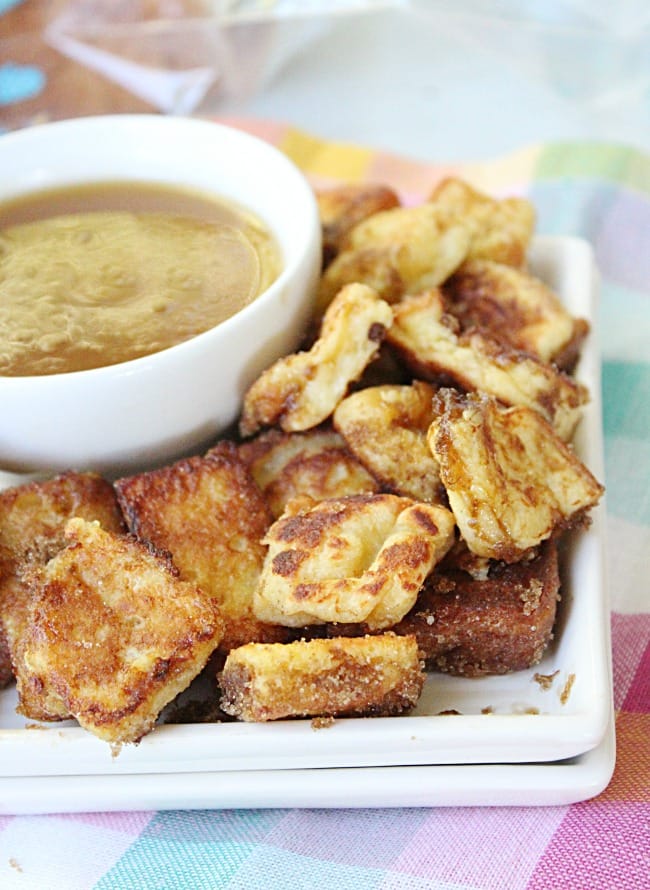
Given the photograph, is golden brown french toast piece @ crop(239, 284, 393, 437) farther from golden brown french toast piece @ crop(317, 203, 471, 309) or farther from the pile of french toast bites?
golden brown french toast piece @ crop(317, 203, 471, 309)

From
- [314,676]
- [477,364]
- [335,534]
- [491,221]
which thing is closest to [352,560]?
[335,534]

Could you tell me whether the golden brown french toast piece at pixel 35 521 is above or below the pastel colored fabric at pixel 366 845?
above

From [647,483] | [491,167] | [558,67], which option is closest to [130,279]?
[647,483]

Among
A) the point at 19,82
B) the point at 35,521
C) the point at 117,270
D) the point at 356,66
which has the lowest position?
the point at 19,82

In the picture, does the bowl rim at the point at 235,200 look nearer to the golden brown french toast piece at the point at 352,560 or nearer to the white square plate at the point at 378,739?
the golden brown french toast piece at the point at 352,560

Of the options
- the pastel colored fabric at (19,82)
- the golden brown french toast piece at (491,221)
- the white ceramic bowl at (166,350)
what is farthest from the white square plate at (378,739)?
the pastel colored fabric at (19,82)

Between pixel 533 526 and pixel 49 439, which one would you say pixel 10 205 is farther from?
pixel 533 526

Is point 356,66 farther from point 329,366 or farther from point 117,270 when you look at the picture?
point 329,366
